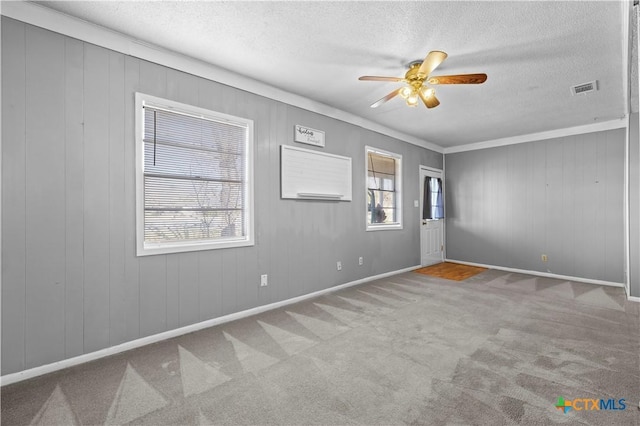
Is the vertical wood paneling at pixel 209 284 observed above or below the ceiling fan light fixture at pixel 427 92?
below

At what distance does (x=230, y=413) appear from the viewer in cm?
173

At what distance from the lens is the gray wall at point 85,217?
2090 millimetres

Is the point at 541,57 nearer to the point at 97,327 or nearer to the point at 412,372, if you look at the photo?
the point at 412,372

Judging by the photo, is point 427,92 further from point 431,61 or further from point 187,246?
point 187,246

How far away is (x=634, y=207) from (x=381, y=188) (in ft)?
11.0

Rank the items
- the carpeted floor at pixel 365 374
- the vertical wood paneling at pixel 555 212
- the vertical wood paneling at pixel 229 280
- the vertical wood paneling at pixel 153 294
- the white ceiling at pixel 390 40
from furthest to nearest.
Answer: the vertical wood paneling at pixel 555 212, the vertical wood paneling at pixel 229 280, the vertical wood paneling at pixel 153 294, the white ceiling at pixel 390 40, the carpeted floor at pixel 365 374

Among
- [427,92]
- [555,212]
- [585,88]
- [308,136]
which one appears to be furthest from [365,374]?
[555,212]

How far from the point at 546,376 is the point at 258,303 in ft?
8.73

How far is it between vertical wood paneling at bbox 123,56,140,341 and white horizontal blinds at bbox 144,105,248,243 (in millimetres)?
119

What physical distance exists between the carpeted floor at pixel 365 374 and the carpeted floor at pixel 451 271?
70.1 inches

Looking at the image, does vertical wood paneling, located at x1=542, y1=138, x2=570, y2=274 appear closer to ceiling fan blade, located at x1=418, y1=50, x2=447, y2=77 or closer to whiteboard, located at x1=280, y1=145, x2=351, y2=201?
whiteboard, located at x1=280, y1=145, x2=351, y2=201

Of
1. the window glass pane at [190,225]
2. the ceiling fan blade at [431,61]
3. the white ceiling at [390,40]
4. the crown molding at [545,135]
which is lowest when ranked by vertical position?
the window glass pane at [190,225]

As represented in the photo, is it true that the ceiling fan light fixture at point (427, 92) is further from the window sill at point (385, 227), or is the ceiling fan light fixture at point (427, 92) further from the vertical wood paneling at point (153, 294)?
the vertical wood paneling at point (153, 294)

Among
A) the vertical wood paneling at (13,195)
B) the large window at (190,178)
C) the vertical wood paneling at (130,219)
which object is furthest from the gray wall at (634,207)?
the vertical wood paneling at (13,195)
